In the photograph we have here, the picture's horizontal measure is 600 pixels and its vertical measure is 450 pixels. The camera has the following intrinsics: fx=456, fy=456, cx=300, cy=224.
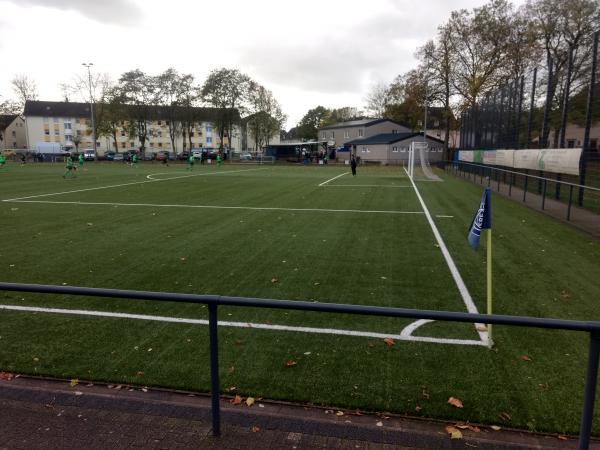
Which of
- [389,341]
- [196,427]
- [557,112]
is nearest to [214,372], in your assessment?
[196,427]

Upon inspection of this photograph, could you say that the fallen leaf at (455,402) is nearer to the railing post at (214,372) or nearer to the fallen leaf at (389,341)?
the fallen leaf at (389,341)

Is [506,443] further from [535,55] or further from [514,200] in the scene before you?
[535,55]

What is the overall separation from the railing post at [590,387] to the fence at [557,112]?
1405cm

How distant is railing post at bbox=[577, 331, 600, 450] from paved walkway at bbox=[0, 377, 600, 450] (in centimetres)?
70

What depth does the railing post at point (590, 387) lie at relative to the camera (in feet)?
8.68

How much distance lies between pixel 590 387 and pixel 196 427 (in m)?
2.76

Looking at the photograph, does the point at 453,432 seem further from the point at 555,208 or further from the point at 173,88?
the point at 173,88

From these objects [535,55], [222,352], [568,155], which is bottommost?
[222,352]

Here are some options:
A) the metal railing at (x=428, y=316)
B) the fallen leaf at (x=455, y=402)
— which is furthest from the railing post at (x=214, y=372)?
the fallen leaf at (x=455, y=402)

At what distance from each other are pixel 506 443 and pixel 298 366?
6.60 feet

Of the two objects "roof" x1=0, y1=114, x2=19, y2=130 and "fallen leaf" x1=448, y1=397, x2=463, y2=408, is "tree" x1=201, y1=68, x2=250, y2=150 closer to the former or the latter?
"roof" x1=0, y1=114, x2=19, y2=130

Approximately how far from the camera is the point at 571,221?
1366cm

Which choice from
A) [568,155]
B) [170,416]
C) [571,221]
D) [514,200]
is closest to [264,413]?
[170,416]

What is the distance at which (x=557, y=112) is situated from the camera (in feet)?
63.7
